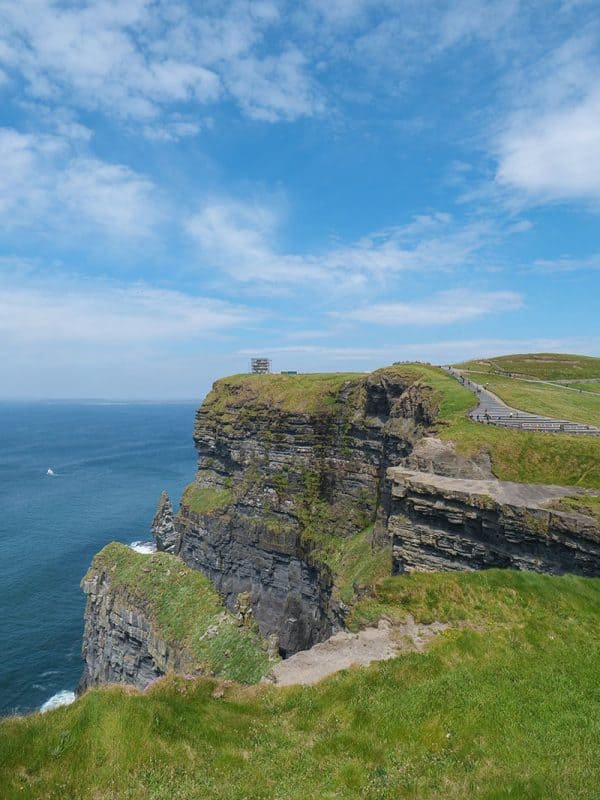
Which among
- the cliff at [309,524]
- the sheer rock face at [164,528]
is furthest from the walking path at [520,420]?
the sheer rock face at [164,528]

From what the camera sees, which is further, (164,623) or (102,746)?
(164,623)

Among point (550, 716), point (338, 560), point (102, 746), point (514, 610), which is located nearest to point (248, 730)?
point (102, 746)

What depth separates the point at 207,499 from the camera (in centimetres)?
6600

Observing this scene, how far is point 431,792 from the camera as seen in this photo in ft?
30.3

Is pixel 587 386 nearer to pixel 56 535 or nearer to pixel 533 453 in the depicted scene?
pixel 533 453

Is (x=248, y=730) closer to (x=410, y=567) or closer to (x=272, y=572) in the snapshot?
(x=410, y=567)

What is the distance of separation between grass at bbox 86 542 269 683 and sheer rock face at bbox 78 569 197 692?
526 millimetres

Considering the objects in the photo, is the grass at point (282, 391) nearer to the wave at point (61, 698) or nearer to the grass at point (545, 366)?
Answer: the grass at point (545, 366)

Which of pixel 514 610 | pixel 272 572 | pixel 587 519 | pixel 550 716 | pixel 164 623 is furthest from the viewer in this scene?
pixel 272 572

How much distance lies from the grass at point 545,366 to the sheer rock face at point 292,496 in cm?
2741

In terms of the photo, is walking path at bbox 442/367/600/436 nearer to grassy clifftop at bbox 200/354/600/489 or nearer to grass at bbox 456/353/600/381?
grassy clifftop at bbox 200/354/600/489

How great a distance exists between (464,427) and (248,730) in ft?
79.7

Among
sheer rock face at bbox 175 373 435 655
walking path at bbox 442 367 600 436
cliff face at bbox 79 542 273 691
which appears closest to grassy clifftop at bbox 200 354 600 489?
walking path at bbox 442 367 600 436

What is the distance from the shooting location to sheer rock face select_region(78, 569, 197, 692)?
34281 mm
